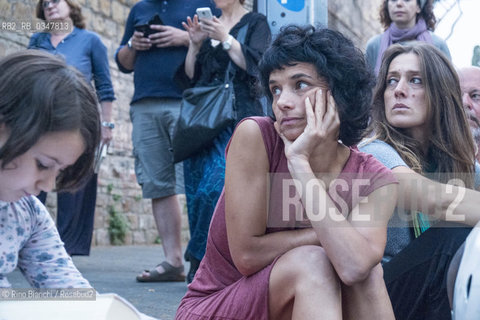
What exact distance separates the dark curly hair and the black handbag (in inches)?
49.8

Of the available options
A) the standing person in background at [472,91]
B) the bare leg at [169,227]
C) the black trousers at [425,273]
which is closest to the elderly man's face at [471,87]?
the standing person in background at [472,91]

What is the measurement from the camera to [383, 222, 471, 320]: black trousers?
2.45m

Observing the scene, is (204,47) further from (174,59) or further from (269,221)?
(269,221)

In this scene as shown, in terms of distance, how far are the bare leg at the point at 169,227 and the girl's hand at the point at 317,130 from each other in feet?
7.60

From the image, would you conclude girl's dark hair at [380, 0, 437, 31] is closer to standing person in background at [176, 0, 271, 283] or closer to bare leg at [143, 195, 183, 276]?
standing person in background at [176, 0, 271, 283]

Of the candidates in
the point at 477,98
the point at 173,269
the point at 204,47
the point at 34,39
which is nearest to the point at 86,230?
the point at 173,269

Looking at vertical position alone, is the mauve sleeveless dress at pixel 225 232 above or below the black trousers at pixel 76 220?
above

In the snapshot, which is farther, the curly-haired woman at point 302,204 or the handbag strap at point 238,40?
the handbag strap at point 238,40

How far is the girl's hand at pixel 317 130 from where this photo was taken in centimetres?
230

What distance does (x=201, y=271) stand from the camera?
2410mm

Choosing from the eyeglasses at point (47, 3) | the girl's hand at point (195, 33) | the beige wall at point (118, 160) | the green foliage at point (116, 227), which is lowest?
the green foliage at point (116, 227)

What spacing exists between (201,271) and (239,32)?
6.19ft

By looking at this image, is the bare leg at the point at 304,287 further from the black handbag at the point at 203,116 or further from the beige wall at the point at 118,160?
the beige wall at the point at 118,160

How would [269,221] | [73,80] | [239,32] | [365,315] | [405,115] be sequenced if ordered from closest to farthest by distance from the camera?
[73,80] → [365,315] → [269,221] → [405,115] → [239,32]
